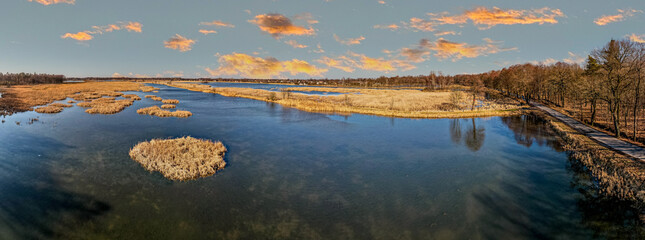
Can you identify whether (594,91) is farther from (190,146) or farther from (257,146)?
(190,146)

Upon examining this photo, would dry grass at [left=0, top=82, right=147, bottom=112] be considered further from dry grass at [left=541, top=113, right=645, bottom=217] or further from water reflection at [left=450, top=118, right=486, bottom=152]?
dry grass at [left=541, top=113, right=645, bottom=217]

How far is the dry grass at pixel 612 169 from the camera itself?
663 inches

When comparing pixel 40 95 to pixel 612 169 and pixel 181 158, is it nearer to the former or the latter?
pixel 181 158

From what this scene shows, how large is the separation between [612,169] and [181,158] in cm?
3475

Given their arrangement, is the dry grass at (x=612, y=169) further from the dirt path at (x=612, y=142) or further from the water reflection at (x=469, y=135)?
the water reflection at (x=469, y=135)

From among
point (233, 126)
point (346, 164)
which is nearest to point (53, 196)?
point (346, 164)

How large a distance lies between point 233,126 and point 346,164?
74.0ft

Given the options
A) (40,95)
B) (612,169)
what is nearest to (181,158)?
(612,169)

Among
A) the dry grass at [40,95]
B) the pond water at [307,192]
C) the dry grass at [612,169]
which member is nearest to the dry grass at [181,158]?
the pond water at [307,192]

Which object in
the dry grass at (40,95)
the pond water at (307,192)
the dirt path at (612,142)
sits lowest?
the pond water at (307,192)

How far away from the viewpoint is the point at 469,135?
119 ft

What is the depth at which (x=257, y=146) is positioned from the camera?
94.0ft

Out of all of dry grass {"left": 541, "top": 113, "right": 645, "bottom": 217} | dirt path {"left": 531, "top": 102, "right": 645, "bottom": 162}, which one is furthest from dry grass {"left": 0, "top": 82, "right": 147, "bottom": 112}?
dirt path {"left": 531, "top": 102, "right": 645, "bottom": 162}

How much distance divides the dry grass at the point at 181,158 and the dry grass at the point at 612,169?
27572 millimetres
